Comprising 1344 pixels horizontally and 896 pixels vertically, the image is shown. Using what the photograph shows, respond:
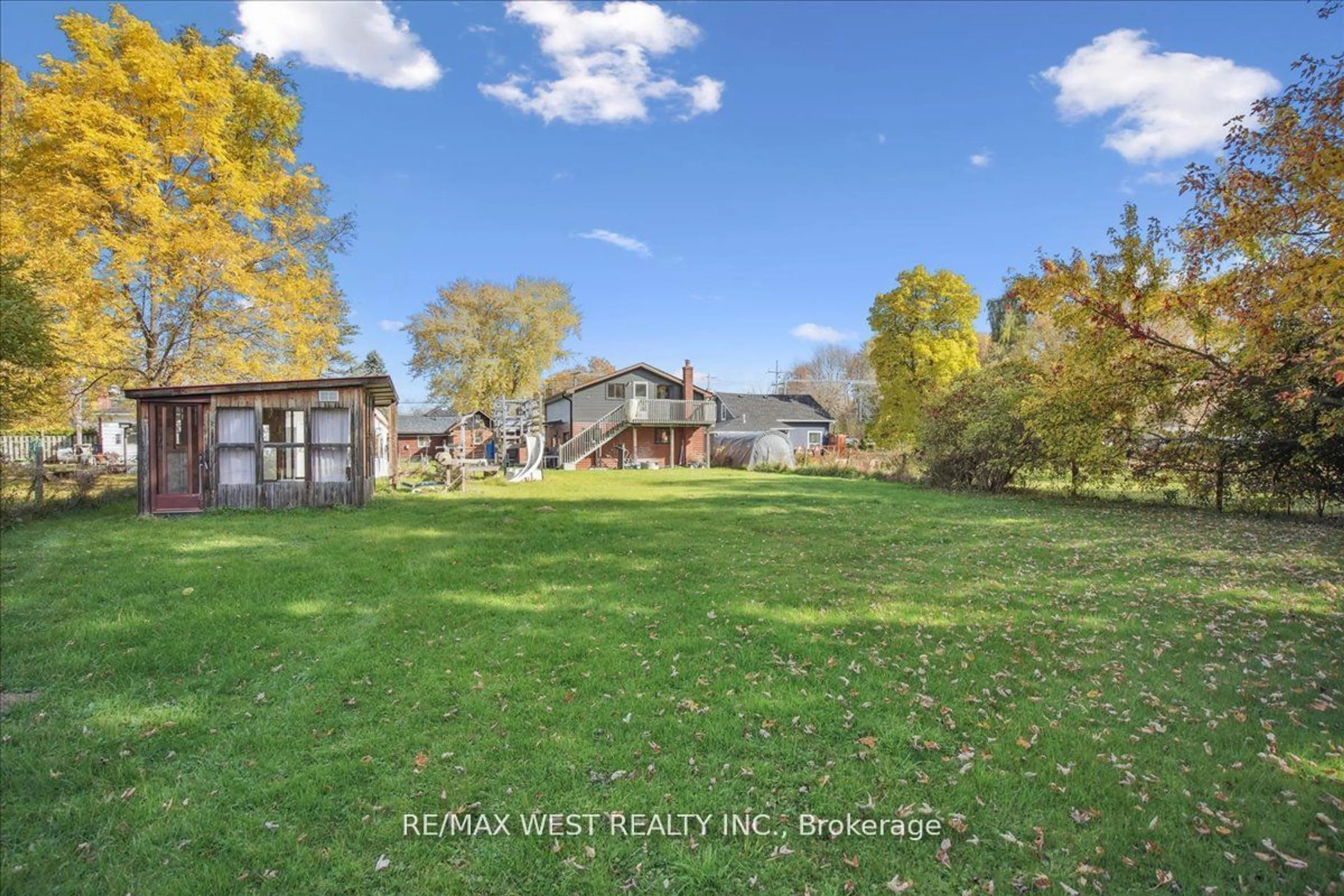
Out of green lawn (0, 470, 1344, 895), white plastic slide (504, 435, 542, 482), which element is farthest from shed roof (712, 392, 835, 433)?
green lawn (0, 470, 1344, 895)

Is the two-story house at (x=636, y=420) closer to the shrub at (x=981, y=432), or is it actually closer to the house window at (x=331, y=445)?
the shrub at (x=981, y=432)

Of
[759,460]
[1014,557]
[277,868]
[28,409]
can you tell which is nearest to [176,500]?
[28,409]

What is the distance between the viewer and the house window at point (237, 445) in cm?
1272

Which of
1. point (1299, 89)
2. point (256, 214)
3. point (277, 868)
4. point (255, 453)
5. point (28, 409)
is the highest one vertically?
point (256, 214)

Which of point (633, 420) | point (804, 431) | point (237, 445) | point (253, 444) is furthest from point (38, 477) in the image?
point (804, 431)

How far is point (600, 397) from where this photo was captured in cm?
3434

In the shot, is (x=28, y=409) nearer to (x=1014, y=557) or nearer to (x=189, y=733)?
(x=189, y=733)

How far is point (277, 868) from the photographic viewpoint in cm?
266

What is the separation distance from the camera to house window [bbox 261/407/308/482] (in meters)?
13.1

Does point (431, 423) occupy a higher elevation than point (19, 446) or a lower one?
higher

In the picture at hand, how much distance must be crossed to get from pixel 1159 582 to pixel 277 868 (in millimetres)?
8576

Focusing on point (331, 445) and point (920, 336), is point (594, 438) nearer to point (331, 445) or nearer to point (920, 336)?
point (920, 336)

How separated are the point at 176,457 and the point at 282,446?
2.80 meters

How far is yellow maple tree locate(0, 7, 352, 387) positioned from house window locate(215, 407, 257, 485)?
3.28 m
